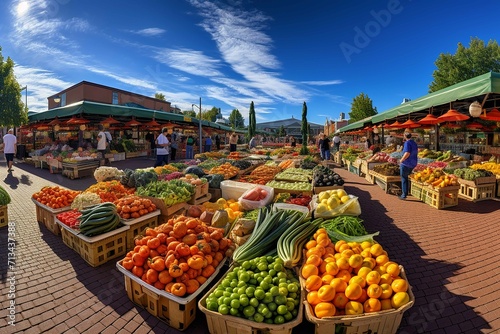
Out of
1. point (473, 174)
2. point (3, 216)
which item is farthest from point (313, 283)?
point (473, 174)

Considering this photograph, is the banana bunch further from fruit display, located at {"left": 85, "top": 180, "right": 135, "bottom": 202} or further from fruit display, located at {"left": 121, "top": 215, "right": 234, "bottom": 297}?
fruit display, located at {"left": 85, "top": 180, "right": 135, "bottom": 202}

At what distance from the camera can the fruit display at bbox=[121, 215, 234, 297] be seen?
2730 millimetres

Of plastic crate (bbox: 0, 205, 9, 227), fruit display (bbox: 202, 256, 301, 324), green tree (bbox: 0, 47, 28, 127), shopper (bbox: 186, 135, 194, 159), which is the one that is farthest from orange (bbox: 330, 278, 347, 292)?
green tree (bbox: 0, 47, 28, 127)

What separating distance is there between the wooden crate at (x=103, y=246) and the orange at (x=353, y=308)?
10.8 feet

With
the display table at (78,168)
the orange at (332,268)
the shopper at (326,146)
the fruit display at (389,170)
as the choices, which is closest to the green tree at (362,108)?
the shopper at (326,146)

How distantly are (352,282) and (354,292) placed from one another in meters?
0.12

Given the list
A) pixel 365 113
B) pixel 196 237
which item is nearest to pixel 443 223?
pixel 196 237

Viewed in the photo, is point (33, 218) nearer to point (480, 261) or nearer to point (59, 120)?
point (480, 261)

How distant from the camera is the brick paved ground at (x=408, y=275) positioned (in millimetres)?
2705

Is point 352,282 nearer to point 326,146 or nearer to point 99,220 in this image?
point 99,220

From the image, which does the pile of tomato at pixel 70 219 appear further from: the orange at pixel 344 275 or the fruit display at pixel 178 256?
the orange at pixel 344 275

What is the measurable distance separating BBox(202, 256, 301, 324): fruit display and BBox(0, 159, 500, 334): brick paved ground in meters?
0.46

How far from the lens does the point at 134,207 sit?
4.46 metres

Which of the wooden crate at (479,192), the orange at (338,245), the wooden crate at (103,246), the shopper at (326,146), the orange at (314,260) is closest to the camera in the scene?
the orange at (314,260)
